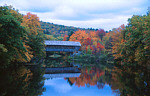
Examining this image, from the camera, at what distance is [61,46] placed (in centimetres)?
4153

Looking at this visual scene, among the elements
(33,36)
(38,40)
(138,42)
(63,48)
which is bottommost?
(63,48)

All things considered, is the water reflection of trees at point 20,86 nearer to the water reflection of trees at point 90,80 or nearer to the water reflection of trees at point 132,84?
the water reflection of trees at point 90,80

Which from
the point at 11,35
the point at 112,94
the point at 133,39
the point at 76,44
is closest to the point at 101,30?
the point at 76,44

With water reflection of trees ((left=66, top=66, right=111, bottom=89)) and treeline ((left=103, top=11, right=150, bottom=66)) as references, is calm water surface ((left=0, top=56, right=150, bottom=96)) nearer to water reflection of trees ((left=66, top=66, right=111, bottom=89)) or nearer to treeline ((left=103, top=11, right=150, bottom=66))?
water reflection of trees ((left=66, top=66, right=111, bottom=89))

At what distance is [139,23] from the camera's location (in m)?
22.1

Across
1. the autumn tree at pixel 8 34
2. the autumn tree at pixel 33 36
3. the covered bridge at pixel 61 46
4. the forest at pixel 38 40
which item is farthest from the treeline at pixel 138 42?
the covered bridge at pixel 61 46

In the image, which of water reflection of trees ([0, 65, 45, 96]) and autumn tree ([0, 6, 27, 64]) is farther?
autumn tree ([0, 6, 27, 64])

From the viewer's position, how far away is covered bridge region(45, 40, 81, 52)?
40656mm

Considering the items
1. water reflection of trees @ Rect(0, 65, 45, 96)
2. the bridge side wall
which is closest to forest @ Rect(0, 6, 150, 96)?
water reflection of trees @ Rect(0, 65, 45, 96)

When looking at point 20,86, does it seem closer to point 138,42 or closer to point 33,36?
point 33,36

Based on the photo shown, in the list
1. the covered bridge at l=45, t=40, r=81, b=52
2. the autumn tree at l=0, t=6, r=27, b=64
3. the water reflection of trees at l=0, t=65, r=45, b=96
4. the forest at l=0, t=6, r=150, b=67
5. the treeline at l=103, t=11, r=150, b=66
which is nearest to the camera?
the water reflection of trees at l=0, t=65, r=45, b=96

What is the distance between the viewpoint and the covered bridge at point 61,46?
133ft

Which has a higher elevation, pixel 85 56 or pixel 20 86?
pixel 20 86

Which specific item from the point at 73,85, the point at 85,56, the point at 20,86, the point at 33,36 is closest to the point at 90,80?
the point at 73,85
